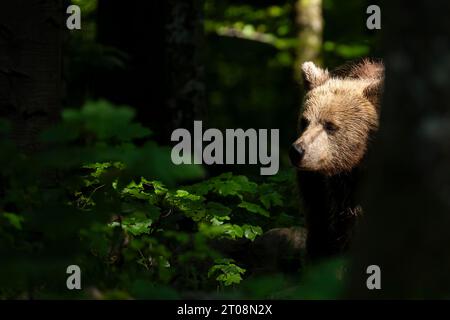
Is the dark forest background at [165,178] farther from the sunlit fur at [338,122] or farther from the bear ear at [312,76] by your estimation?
the bear ear at [312,76]

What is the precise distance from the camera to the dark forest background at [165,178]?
351cm

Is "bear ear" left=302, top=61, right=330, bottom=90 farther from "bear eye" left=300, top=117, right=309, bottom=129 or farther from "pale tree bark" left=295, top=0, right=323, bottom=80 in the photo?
"pale tree bark" left=295, top=0, right=323, bottom=80

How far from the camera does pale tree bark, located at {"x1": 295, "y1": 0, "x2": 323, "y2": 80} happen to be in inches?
527

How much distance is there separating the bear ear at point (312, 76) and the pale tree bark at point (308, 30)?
5.40 m

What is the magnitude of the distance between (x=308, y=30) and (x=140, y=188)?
7.42 m

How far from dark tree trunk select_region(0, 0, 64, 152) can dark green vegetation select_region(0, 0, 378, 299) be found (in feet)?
0.30

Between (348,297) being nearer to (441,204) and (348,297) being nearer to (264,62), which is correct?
(441,204)

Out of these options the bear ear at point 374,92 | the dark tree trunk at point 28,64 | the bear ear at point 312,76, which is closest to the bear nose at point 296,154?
the bear ear at point 374,92

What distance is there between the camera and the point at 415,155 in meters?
3.49

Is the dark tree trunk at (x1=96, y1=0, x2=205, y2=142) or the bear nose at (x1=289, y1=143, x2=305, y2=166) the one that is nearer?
the bear nose at (x1=289, y1=143, x2=305, y2=166)

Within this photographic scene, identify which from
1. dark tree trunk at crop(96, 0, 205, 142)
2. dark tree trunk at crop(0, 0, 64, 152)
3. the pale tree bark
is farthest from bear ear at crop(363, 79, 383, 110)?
the pale tree bark

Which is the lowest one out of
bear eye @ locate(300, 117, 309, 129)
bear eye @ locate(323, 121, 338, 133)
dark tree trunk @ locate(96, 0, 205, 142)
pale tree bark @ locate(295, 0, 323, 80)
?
bear eye @ locate(323, 121, 338, 133)
